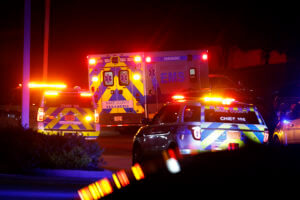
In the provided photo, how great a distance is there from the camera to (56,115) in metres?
Answer: 17.2

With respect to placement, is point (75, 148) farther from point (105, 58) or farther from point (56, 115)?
point (105, 58)

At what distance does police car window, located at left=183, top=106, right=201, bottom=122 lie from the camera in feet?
36.7

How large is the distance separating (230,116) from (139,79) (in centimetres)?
969

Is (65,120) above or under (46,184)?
above

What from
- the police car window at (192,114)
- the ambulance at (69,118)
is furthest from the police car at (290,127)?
the ambulance at (69,118)

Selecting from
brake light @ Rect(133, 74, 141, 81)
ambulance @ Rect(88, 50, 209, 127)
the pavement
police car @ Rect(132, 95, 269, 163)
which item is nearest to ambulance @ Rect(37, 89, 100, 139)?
ambulance @ Rect(88, 50, 209, 127)

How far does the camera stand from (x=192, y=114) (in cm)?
1153

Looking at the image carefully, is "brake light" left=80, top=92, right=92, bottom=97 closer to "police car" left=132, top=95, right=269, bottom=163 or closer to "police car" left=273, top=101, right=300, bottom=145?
"police car" left=132, top=95, right=269, bottom=163

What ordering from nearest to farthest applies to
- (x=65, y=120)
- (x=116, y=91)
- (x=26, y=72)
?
(x=26, y=72) → (x=65, y=120) → (x=116, y=91)

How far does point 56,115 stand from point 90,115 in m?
0.99

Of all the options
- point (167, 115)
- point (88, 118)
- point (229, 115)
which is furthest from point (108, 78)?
point (229, 115)

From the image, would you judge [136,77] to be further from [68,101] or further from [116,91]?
[68,101]

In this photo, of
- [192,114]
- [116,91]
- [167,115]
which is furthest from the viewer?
[116,91]

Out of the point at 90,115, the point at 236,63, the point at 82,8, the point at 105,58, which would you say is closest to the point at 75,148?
the point at 90,115
